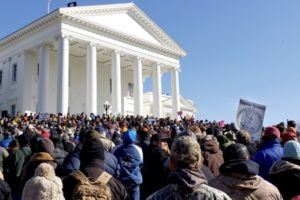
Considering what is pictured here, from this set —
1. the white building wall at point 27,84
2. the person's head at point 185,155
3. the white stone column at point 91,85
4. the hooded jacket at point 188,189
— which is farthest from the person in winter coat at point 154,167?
the white building wall at point 27,84

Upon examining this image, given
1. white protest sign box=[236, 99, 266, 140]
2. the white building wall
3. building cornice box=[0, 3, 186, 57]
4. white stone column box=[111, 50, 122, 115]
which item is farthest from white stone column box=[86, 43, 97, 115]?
white protest sign box=[236, 99, 266, 140]

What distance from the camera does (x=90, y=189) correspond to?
386 cm

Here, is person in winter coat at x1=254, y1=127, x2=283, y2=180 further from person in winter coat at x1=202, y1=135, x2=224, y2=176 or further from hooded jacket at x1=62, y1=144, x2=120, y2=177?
hooded jacket at x1=62, y1=144, x2=120, y2=177

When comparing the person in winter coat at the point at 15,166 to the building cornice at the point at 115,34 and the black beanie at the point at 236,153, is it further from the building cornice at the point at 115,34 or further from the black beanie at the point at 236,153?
the building cornice at the point at 115,34

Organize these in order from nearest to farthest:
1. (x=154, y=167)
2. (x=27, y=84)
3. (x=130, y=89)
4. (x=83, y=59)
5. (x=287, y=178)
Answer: (x=287, y=178), (x=154, y=167), (x=27, y=84), (x=83, y=59), (x=130, y=89)

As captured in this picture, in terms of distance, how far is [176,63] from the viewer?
47938 mm

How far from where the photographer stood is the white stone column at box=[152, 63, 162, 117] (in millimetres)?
44219

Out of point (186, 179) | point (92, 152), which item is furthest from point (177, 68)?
point (186, 179)

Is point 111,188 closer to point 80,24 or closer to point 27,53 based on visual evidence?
point 80,24

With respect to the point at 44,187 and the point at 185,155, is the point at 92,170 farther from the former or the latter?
the point at 185,155

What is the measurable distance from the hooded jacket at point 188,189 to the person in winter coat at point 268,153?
2.75 meters

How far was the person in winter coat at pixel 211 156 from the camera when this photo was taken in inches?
226

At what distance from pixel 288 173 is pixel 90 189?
72.3 inches

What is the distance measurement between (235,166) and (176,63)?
4498 cm
